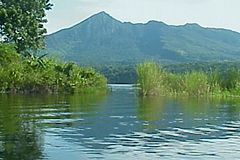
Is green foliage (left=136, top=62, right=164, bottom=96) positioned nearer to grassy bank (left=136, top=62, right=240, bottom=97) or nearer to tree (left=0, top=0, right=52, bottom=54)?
grassy bank (left=136, top=62, right=240, bottom=97)

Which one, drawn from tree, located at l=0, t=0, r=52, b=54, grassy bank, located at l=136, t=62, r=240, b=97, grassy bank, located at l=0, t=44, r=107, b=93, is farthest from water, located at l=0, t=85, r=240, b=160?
tree, located at l=0, t=0, r=52, b=54

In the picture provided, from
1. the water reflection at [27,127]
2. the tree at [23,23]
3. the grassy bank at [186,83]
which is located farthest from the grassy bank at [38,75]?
the water reflection at [27,127]

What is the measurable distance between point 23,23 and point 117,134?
44.0 meters

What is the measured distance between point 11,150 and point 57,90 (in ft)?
139

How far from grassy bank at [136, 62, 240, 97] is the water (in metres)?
16.2

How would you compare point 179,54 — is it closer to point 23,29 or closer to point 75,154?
point 23,29

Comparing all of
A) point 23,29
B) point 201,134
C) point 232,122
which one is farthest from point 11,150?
point 23,29

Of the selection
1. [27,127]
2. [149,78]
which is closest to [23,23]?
[149,78]

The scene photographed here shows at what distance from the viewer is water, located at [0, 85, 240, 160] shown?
54.9 ft

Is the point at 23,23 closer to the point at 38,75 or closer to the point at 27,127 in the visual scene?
the point at 38,75

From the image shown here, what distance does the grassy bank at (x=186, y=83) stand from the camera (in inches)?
1880

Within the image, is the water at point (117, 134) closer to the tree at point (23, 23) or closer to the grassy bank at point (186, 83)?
the grassy bank at point (186, 83)

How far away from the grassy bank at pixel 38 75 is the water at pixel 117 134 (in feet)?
79.0

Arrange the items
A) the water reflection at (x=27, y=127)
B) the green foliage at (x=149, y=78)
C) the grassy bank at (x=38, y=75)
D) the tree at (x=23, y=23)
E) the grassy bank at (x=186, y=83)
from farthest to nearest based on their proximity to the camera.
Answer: the tree at (x=23, y=23) → the grassy bank at (x=38, y=75) → the grassy bank at (x=186, y=83) → the green foliage at (x=149, y=78) → the water reflection at (x=27, y=127)
